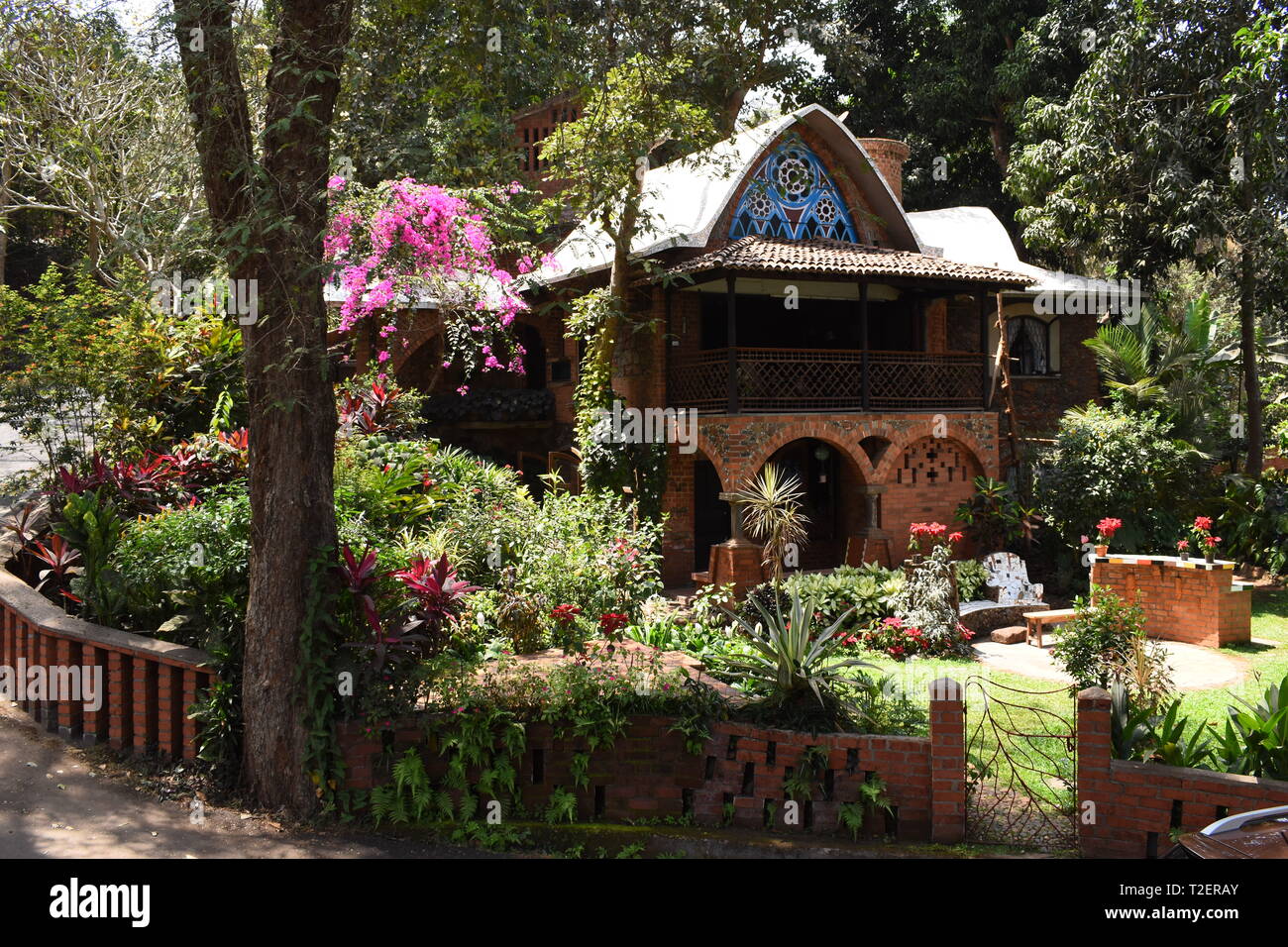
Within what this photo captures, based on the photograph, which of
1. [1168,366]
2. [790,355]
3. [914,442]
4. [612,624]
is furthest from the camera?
[1168,366]

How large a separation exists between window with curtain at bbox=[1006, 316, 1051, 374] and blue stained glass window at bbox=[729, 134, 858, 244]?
216 inches

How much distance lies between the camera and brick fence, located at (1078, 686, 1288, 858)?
19.6 feet

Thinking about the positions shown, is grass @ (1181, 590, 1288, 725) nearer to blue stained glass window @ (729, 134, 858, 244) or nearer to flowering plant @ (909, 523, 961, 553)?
flowering plant @ (909, 523, 961, 553)

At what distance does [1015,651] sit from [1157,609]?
232cm

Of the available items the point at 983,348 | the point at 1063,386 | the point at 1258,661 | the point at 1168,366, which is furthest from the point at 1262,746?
the point at 1063,386

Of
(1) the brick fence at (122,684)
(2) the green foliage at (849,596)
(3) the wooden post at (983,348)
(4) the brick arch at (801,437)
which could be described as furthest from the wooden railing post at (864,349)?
(1) the brick fence at (122,684)

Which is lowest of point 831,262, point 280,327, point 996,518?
point 996,518

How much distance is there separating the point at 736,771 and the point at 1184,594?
29.9ft

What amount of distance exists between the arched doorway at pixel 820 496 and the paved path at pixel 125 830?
38.7ft

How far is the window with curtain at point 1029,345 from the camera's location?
21125 millimetres

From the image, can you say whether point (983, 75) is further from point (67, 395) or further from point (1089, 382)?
point (67, 395)

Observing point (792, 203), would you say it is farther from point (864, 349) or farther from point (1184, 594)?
point (1184, 594)

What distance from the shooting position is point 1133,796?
621 centimetres

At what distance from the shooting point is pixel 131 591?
8.23 metres
